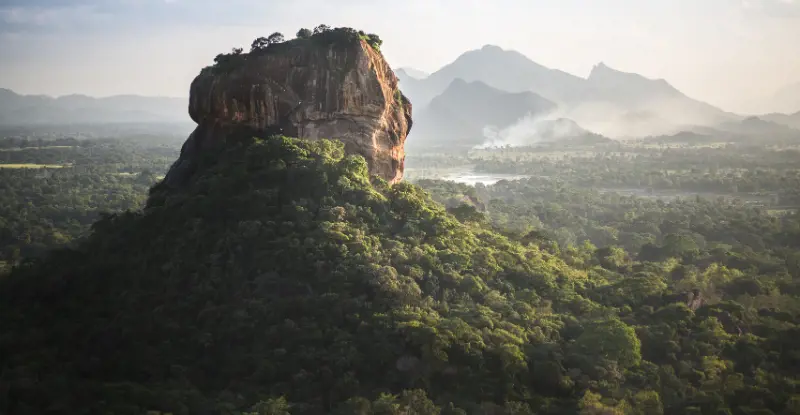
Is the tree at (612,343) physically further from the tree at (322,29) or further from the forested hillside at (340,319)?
the tree at (322,29)

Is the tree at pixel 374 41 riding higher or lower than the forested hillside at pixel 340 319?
higher

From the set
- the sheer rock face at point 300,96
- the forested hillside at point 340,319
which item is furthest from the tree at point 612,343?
the sheer rock face at point 300,96

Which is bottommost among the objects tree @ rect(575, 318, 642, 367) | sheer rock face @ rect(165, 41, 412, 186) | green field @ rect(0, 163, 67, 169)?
tree @ rect(575, 318, 642, 367)

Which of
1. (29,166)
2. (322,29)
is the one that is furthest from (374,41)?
(29,166)

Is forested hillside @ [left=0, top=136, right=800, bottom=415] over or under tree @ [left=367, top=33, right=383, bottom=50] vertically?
under

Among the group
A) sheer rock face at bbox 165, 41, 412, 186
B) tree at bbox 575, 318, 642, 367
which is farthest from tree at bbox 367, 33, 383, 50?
tree at bbox 575, 318, 642, 367

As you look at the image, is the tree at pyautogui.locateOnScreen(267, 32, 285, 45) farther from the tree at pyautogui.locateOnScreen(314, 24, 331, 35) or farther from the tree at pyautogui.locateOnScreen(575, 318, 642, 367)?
the tree at pyautogui.locateOnScreen(575, 318, 642, 367)

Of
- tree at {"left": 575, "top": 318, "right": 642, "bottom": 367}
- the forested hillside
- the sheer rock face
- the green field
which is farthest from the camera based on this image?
the green field
